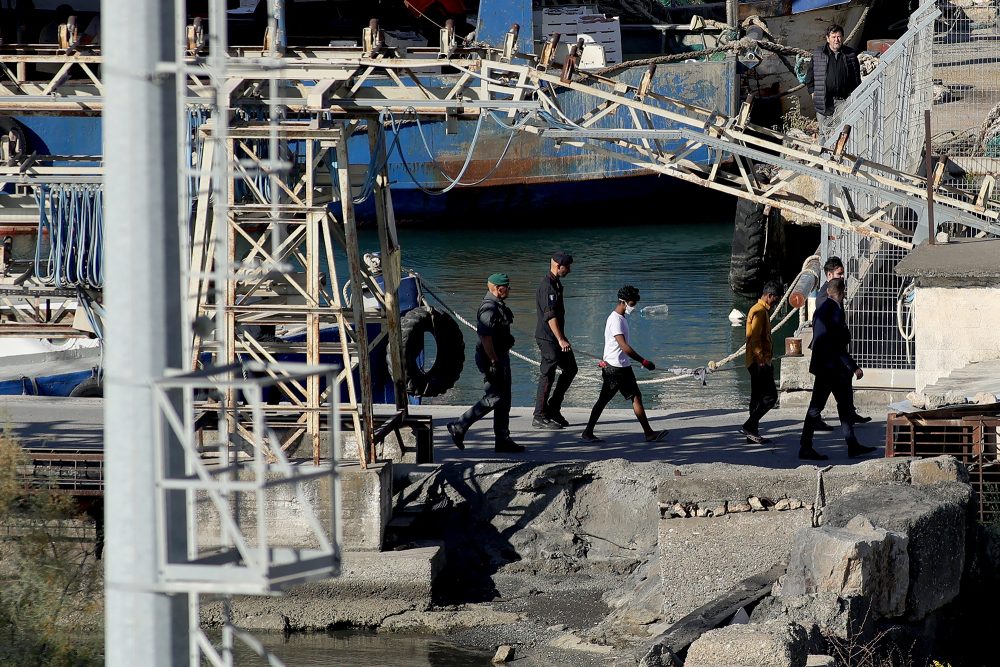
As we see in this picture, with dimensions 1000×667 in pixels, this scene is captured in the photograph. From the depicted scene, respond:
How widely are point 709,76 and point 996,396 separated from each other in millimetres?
26176

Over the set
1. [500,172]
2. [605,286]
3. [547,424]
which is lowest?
[547,424]

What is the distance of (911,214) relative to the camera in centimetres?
1733

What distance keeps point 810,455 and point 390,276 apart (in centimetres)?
383

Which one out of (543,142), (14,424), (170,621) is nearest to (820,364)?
(14,424)

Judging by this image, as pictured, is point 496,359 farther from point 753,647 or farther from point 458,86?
point 753,647

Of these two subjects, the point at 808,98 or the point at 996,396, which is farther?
the point at 808,98

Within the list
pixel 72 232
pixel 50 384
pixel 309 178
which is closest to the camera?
pixel 309 178

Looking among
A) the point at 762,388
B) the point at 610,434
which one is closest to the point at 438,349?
the point at 610,434

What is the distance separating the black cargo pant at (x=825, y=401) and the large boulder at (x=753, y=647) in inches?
196

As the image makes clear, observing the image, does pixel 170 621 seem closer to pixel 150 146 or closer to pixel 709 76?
pixel 150 146

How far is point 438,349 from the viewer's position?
48.9ft

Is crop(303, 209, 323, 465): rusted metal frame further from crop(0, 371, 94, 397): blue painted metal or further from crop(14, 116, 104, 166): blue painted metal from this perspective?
crop(14, 116, 104, 166): blue painted metal

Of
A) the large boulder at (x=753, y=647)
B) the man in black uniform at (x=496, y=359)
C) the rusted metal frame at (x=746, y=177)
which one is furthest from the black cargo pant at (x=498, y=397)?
the large boulder at (x=753, y=647)

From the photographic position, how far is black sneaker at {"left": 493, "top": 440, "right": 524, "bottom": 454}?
12.4m
